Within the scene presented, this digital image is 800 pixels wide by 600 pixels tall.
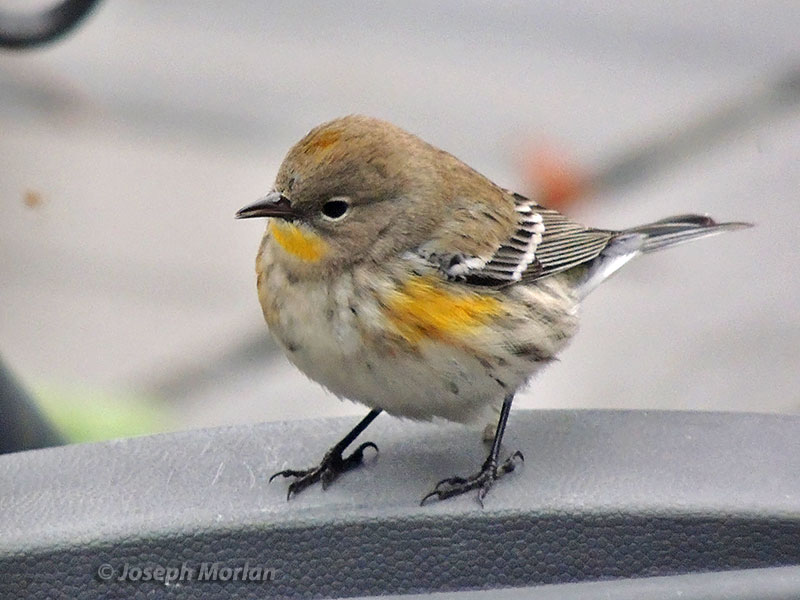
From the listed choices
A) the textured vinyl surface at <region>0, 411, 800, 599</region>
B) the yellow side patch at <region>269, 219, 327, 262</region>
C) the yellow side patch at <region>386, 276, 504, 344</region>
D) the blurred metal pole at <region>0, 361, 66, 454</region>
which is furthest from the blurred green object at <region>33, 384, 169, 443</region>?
the textured vinyl surface at <region>0, 411, 800, 599</region>

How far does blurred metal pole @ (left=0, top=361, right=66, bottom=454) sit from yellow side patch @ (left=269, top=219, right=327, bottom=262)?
21.0 inches

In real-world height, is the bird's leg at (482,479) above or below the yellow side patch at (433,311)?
below

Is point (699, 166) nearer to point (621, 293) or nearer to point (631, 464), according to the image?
point (621, 293)

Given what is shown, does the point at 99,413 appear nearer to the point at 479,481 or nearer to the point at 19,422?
the point at 19,422

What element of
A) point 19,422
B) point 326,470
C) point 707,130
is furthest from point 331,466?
point 707,130

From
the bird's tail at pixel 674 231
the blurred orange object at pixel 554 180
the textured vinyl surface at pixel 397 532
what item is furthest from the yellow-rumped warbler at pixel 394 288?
the blurred orange object at pixel 554 180

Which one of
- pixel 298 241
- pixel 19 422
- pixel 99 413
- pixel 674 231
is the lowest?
pixel 99 413

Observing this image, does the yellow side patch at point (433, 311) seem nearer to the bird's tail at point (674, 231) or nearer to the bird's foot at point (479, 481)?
the bird's foot at point (479, 481)

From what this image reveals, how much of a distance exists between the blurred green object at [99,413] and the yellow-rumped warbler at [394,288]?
89 centimetres

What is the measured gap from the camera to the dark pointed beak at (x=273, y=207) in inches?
92.7

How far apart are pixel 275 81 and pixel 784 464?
190 inches

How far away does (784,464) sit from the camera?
1988 mm

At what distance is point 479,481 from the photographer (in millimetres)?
1986

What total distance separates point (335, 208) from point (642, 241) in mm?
981
